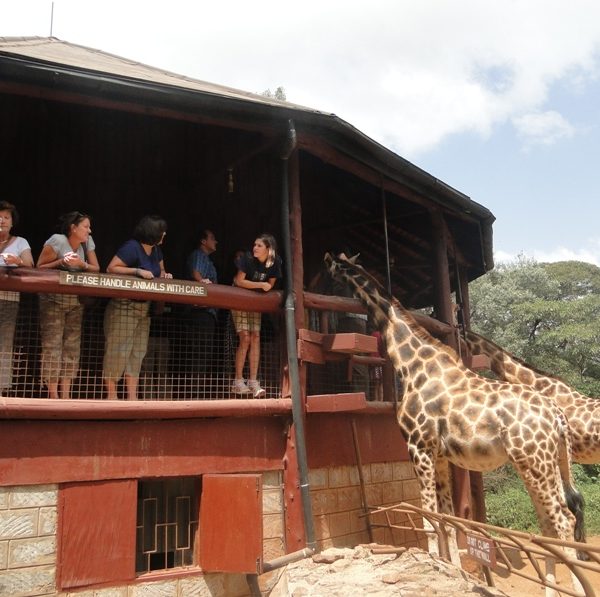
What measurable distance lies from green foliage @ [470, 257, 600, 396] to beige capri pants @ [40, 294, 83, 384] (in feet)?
73.8

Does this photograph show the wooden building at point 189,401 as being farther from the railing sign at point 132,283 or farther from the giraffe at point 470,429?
the giraffe at point 470,429

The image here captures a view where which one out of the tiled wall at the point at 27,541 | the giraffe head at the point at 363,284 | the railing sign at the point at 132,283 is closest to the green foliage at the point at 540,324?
the giraffe head at the point at 363,284

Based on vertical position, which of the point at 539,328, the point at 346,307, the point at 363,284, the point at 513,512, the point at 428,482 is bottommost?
the point at 513,512

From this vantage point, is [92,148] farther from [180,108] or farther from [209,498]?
[209,498]

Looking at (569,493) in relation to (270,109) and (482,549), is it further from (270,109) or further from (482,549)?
(270,109)

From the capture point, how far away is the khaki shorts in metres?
6.79

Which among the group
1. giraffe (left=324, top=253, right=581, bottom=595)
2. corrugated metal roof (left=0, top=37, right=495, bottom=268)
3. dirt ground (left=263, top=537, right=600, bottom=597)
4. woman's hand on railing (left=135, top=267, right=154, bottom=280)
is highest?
corrugated metal roof (left=0, top=37, right=495, bottom=268)

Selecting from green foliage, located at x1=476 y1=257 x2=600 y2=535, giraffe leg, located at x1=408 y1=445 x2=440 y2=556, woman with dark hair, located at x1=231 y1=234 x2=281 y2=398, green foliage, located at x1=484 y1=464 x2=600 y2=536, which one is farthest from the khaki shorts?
green foliage, located at x1=476 y1=257 x2=600 y2=535

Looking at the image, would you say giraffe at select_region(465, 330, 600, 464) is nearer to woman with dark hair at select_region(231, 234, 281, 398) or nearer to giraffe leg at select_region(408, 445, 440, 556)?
giraffe leg at select_region(408, 445, 440, 556)

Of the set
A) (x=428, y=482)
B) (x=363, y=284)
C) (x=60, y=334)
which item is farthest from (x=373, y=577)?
(x=60, y=334)

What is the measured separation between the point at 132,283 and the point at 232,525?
250 centimetres

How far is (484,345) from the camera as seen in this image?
989 cm

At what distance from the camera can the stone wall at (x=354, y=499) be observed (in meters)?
6.96

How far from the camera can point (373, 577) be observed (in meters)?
6.20
